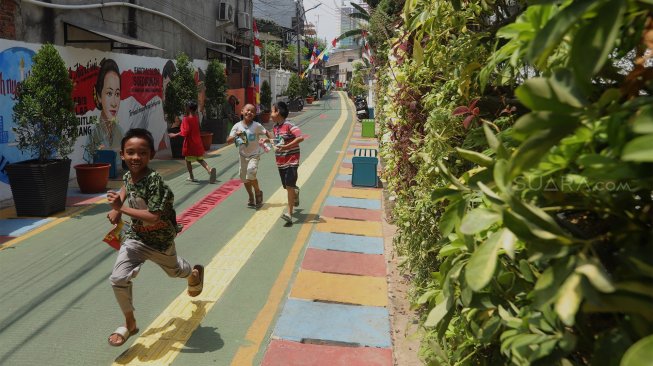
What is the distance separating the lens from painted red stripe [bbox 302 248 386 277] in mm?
6145

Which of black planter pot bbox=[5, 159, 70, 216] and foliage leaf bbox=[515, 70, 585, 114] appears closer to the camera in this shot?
foliage leaf bbox=[515, 70, 585, 114]

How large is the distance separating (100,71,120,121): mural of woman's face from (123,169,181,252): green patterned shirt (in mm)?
9034

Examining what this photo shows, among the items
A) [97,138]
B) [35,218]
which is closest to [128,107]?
[97,138]

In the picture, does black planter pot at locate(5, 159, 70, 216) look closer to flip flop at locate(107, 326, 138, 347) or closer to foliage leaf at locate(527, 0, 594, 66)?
flip flop at locate(107, 326, 138, 347)

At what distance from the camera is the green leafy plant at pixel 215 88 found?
62.6 feet

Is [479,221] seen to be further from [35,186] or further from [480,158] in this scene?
[35,186]

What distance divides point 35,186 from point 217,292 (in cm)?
450

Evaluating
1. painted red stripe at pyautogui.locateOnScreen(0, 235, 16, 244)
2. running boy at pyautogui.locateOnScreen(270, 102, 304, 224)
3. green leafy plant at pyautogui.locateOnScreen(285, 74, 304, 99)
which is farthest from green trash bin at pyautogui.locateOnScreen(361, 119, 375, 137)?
green leafy plant at pyautogui.locateOnScreen(285, 74, 304, 99)

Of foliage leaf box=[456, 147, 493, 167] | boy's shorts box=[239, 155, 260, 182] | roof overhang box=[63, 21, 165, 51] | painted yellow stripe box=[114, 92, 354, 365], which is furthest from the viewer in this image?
roof overhang box=[63, 21, 165, 51]

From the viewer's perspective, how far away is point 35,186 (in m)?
8.26

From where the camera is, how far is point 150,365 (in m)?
4.02

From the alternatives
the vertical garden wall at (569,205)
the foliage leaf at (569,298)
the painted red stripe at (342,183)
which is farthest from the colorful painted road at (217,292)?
the foliage leaf at (569,298)

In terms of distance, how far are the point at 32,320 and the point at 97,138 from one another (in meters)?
7.90

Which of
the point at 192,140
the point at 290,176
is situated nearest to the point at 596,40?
the point at 290,176
